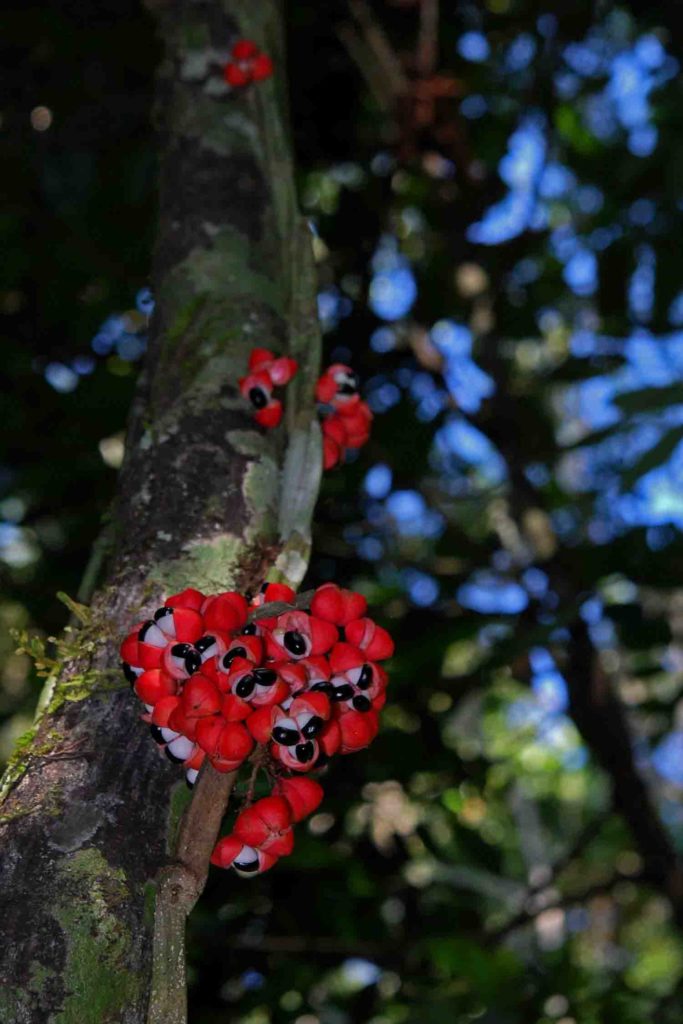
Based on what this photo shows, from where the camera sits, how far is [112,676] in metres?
1.06

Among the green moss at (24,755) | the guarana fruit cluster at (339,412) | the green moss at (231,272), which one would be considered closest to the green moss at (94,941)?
the green moss at (24,755)

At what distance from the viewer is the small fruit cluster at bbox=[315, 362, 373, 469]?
1464 millimetres

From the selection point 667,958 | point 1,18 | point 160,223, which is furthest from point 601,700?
point 667,958

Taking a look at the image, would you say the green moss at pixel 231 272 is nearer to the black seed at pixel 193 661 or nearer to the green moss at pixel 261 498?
the green moss at pixel 261 498

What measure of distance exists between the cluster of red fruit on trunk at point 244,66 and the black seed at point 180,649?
1059 millimetres

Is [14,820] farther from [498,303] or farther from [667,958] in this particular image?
[667,958]

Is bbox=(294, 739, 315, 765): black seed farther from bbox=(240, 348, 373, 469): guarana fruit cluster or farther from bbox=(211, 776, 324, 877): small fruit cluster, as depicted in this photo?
bbox=(240, 348, 373, 469): guarana fruit cluster

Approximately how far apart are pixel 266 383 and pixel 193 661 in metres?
0.42

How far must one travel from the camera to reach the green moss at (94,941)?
Result: 818mm

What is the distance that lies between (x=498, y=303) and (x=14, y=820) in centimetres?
230

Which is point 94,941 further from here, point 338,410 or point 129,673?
point 338,410

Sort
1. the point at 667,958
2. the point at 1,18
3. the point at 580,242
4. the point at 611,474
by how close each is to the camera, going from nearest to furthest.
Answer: the point at 1,18 < the point at 580,242 < the point at 611,474 < the point at 667,958

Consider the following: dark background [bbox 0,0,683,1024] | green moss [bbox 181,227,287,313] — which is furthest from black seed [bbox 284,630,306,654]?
dark background [bbox 0,0,683,1024]

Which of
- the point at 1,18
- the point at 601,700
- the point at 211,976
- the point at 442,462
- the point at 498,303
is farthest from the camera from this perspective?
the point at 442,462
